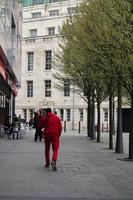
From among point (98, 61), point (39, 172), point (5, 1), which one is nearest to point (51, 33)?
point (5, 1)

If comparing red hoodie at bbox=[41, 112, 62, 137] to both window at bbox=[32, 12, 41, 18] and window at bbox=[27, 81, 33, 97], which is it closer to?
window at bbox=[27, 81, 33, 97]

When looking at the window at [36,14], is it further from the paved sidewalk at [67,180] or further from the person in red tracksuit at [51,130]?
the person in red tracksuit at [51,130]

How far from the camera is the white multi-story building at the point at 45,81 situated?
80.2 m

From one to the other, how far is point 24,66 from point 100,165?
70.1 meters

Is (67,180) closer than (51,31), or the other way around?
(67,180)

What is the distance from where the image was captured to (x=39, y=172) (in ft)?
47.1

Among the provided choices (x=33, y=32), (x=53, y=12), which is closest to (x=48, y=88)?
(x=33, y=32)

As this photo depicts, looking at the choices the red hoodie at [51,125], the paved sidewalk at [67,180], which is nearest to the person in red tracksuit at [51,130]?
A: the red hoodie at [51,125]

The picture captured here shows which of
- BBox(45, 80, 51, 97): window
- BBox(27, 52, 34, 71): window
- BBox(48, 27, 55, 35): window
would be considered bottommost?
BBox(45, 80, 51, 97): window

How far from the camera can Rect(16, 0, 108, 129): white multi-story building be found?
263 ft

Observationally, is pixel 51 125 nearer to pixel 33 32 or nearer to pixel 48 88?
pixel 48 88

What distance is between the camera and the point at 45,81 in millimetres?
84250

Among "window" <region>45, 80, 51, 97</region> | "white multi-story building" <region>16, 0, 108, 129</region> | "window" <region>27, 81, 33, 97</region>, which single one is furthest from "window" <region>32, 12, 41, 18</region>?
"window" <region>45, 80, 51, 97</region>

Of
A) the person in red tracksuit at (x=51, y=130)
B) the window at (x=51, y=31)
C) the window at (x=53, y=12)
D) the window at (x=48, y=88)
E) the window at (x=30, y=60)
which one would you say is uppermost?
the window at (x=53, y=12)
